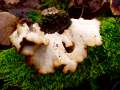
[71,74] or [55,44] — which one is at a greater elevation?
[55,44]

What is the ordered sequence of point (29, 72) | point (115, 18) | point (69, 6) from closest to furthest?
point (29, 72)
point (115, 18)
point (69, 6)

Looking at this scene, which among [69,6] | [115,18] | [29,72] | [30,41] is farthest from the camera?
[69,6]

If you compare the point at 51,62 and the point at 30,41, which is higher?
the point at 30,41

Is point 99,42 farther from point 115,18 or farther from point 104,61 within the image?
point 115,18

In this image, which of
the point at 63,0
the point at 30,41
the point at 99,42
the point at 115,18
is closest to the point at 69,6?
the point at 63,0

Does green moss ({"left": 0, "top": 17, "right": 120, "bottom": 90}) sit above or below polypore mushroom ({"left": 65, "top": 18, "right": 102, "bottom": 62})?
below
